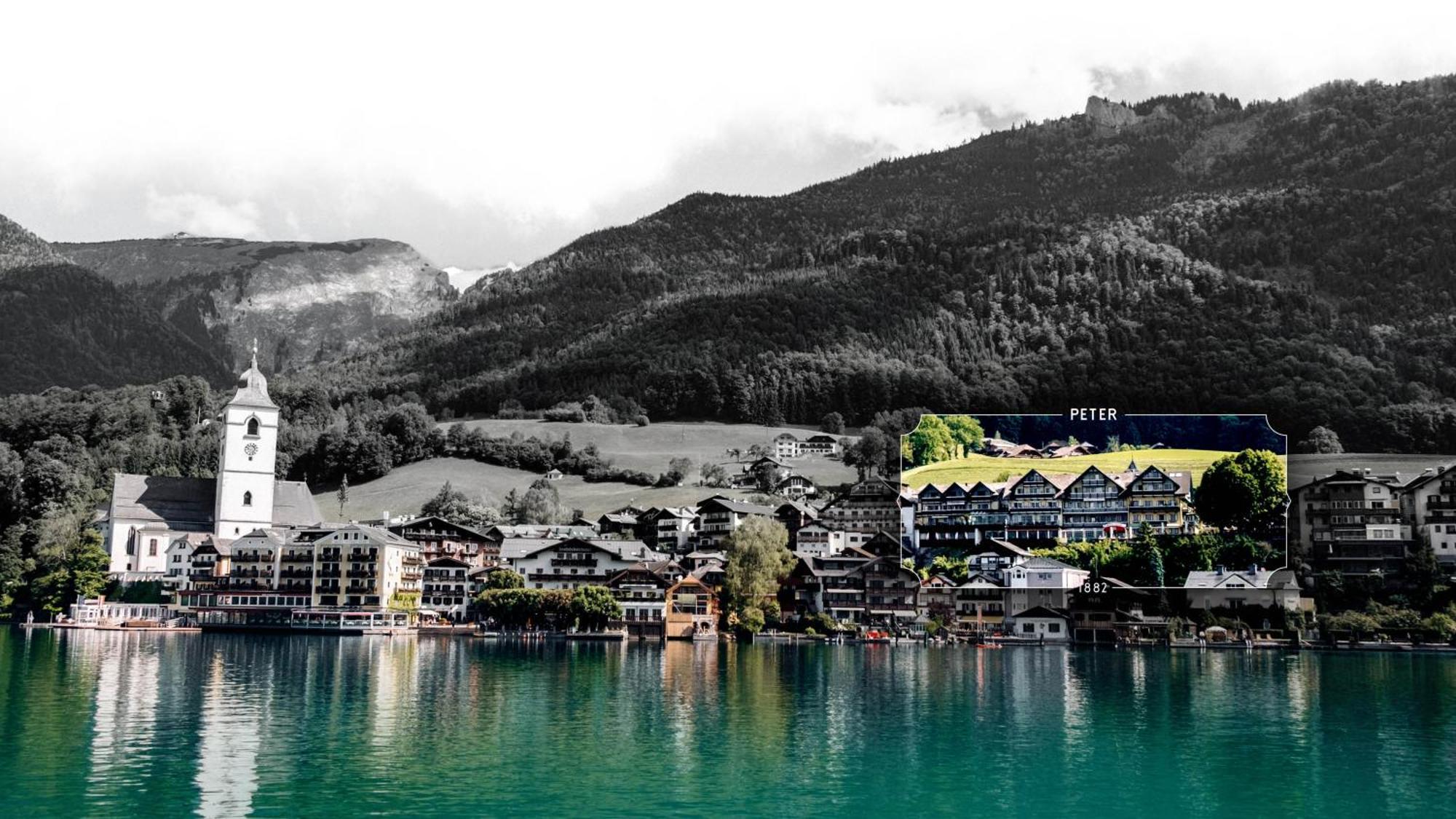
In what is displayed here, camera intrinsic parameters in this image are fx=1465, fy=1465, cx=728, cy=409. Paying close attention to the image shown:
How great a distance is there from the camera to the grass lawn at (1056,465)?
72625mm

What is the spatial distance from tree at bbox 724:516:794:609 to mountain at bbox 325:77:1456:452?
49.5 metres

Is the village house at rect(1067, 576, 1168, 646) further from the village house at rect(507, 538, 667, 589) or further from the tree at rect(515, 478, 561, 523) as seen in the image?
the tree at rect(515, 478, 561, 523)

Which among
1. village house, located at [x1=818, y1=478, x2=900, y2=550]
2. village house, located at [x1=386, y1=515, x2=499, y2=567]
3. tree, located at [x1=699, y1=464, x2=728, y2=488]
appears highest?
tree, located at [x1=699, y1=464, x2=728, y2=488]

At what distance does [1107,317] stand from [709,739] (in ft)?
395

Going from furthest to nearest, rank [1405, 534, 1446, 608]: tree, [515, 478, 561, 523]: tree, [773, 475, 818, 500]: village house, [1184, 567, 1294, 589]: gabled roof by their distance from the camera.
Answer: [773, 475, 818, 500]: village house
[515, 478, 561, 523]: tree
[1405, 534, 1446, 608]: tree
[1184, 567, 1294, 589]: gabled roof

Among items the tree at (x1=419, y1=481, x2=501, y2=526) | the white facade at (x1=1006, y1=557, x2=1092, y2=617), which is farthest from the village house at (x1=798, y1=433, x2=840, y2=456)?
the white facade at (x1=1006, y1=557, x2=1092, y2=617)

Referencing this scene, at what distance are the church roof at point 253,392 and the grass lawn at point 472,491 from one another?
1197 cm

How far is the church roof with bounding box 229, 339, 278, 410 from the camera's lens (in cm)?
10156

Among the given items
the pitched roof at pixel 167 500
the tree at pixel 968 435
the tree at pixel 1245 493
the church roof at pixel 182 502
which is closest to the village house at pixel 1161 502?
the tree at pixel 1245 493

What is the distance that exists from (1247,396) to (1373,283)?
43531 mm

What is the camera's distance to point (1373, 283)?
15012cm

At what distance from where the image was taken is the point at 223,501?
98.8m

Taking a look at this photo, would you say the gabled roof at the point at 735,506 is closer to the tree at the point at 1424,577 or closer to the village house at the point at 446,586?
the village house at the point at 446,586

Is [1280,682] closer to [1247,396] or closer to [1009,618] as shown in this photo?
[1009,618]
